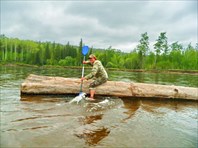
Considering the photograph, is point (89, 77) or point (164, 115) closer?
point (164, 115)

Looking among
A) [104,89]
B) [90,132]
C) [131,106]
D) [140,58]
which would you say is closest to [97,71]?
[104,89]

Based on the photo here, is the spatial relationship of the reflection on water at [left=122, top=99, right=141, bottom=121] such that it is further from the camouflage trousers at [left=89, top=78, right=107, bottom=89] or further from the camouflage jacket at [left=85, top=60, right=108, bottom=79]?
the camouflage jacket at [left=85, top=60, right=108, bottom=79]

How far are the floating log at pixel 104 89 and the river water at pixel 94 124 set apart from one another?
3.03 feet

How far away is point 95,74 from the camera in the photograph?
11438mm

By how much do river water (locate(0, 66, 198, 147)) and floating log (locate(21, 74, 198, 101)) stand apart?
0.92 m

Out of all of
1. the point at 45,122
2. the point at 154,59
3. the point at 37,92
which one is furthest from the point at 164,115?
the point at 154,59

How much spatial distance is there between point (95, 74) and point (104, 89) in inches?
42.9

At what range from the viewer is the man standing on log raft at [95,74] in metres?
11.4

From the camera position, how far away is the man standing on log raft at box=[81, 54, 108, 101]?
1139 cm

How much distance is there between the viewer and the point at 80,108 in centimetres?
930

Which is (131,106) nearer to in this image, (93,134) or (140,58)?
(93,134)

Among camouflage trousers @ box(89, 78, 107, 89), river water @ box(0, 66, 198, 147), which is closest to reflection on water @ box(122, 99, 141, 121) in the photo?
river water @ box(0, 66, 198, 147)

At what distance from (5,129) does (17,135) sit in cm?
63

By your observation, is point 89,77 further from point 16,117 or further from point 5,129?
point 5,129
